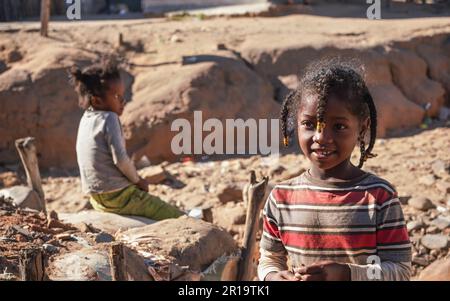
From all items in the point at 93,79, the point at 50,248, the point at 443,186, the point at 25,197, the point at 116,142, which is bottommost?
the point at 443,186

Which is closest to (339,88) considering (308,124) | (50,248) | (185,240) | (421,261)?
(308,124)

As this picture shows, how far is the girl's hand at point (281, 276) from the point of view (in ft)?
6.52

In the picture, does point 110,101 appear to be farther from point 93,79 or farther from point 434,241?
point 434,241

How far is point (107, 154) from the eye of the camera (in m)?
4.22

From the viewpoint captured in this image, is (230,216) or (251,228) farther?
(230,216)

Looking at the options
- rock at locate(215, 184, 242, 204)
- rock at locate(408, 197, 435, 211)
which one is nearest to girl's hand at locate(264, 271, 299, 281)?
rock at locate(408, 197, 435, 211)

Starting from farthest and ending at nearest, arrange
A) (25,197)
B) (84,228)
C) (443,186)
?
(443,186)
(25,197)
(84,228)

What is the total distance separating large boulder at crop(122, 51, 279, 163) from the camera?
7129 millimetres

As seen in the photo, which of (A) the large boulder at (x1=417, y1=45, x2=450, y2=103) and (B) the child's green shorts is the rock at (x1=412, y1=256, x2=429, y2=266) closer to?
(B) the child's green shorts

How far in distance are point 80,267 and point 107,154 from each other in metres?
1.31

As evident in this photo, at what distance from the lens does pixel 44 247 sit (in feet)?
10.3

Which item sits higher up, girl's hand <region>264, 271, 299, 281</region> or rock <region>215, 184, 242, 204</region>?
girl's hand <region>264, 271, 299, 281</region>

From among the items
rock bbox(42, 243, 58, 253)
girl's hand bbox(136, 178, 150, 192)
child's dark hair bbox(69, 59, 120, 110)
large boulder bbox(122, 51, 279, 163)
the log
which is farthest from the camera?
large boulder bbox(122, 51, 279, 163)

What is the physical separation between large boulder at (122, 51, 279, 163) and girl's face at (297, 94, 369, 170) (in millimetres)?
5056
